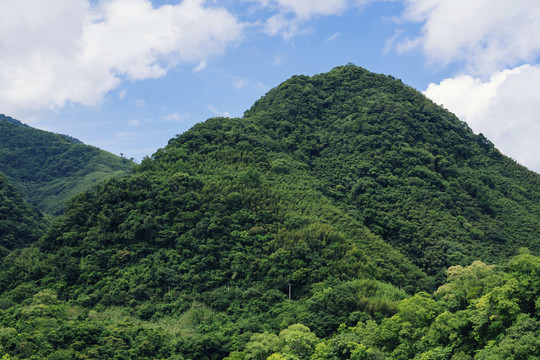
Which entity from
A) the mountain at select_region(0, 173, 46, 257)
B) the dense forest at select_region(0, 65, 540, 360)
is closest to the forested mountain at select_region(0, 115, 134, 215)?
the mountain at select_region(0, 173, 46, 257)

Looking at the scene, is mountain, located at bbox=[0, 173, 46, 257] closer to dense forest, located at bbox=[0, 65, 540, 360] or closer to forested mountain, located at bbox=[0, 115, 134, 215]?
dense forest, located at bbox=[0, 65, 540, 360]

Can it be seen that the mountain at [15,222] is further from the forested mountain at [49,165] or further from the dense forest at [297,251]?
the forested mountain at [49,165]

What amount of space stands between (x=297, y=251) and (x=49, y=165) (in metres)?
84.8

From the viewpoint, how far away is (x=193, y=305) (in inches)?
1500

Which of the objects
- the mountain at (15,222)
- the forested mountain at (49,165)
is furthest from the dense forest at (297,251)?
the forested mountain at (49,165)

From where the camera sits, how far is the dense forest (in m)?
28.9

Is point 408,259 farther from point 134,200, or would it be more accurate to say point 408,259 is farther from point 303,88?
point 303,88

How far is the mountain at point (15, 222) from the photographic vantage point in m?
54.4

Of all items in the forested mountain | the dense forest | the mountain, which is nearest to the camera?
the dense forest

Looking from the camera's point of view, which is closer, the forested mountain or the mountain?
the mountain

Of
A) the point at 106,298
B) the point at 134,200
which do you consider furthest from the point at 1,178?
the point at 106,298

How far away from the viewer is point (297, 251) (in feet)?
131

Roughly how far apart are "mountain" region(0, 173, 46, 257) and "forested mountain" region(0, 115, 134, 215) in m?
23.6

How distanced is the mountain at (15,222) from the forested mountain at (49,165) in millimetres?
23604
